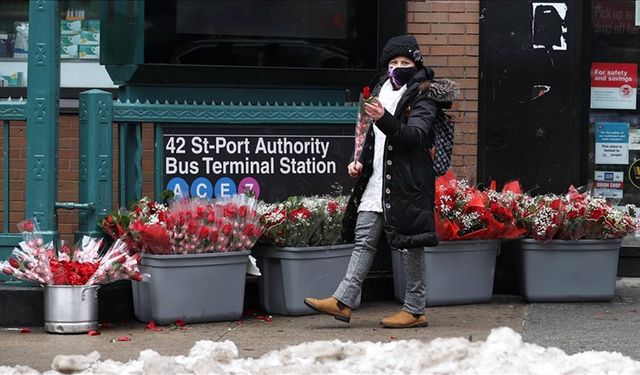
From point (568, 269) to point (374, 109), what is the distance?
220cm

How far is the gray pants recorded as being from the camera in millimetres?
7324

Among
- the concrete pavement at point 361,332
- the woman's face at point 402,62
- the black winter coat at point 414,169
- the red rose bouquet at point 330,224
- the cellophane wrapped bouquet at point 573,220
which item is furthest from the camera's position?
the cellophane wrapped bouquet at point 573,220

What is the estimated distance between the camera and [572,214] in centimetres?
826

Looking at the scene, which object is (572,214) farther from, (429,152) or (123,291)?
(123,291)

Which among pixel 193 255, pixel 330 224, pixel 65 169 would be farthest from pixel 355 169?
pixel 65 169

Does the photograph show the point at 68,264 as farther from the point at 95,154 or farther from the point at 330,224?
the point at 330,224

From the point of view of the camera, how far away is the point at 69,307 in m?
7.39

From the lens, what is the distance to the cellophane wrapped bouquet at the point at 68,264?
737 centimetres

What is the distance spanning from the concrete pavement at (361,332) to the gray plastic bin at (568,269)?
0.08 m

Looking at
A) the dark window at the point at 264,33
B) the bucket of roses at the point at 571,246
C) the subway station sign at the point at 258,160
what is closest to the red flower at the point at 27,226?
the subway station sign at the point at 258,160

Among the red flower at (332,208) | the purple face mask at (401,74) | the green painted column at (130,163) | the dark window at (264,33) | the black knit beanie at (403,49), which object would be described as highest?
the dark window at (264,33)

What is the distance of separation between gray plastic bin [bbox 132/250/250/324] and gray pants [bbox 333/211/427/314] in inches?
28.4

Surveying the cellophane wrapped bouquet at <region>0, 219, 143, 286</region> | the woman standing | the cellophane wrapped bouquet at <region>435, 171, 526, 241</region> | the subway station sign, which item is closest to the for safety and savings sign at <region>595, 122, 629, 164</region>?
the cellophane wrapped bouquet at <region>435, 171, 526, 241</region>

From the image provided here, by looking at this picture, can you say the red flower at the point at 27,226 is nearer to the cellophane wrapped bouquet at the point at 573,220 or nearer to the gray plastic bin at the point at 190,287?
the gray plastic bin at the point at 190,287
